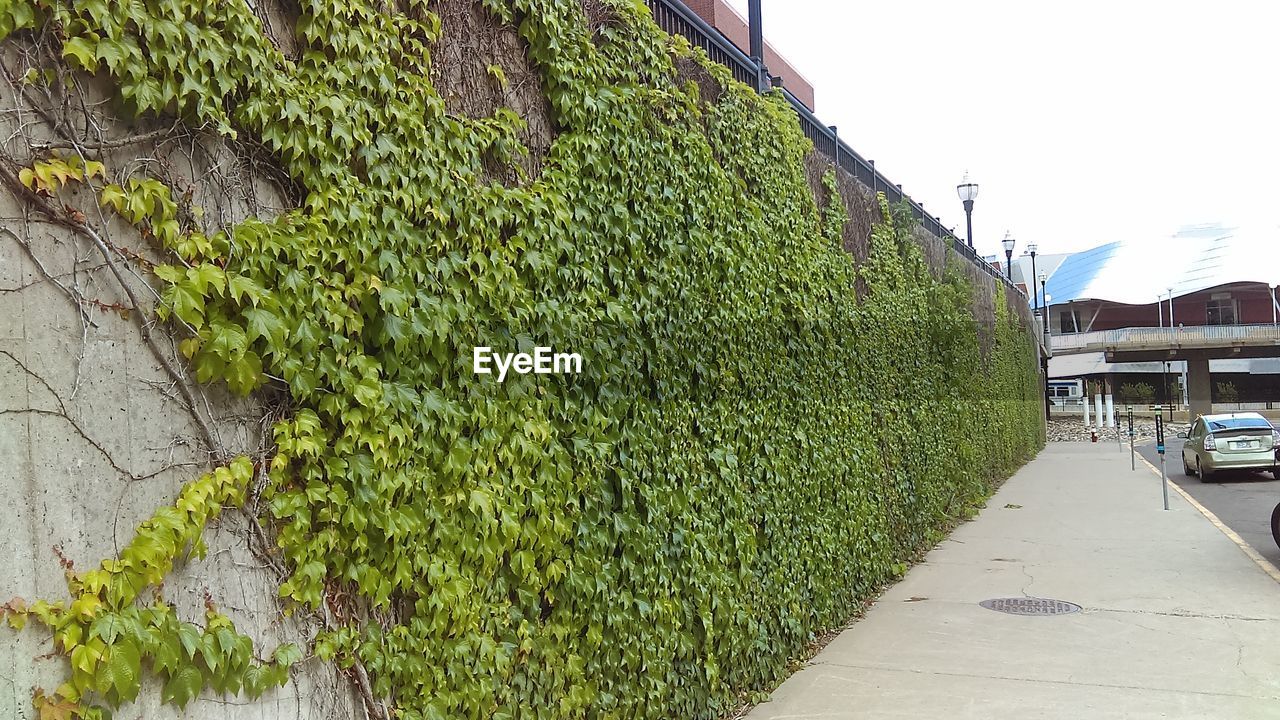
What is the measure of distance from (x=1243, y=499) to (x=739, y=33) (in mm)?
16973

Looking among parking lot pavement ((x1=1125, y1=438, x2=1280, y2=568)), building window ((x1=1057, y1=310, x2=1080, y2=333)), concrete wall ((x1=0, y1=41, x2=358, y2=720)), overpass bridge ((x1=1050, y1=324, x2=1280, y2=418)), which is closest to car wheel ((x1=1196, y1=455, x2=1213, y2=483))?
parking lot pavement ((x1=1125, y1=438, x2=1280, y2=568))

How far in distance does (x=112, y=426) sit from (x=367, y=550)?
0.89m

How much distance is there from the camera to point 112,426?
98.0 inches

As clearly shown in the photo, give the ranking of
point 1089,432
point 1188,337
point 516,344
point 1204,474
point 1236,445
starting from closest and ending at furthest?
1. point 516,344
2. point 1236,445
3. point 1204,474
4. point 1089,432
5. point 1188,337

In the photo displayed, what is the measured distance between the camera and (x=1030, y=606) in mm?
8078

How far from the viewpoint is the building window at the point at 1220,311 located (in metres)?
79.9

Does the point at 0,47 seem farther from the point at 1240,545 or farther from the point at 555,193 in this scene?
the point at 1240,545

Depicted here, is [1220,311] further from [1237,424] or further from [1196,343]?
[1237,424]

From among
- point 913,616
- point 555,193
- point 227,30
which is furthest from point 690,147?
point 913,616

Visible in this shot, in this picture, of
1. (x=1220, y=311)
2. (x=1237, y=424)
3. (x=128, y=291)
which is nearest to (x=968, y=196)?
(x=1237, y=424)

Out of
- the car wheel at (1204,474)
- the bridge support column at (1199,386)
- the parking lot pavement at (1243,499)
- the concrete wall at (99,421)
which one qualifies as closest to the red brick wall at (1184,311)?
the bridge support column at (1199,386)

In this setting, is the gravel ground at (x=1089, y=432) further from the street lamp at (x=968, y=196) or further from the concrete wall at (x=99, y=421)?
the concrete wall at (x=99, y=421)

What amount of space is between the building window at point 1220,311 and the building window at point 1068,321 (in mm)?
10438

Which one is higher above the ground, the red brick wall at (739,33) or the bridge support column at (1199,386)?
the red brick wall at (739,33)
